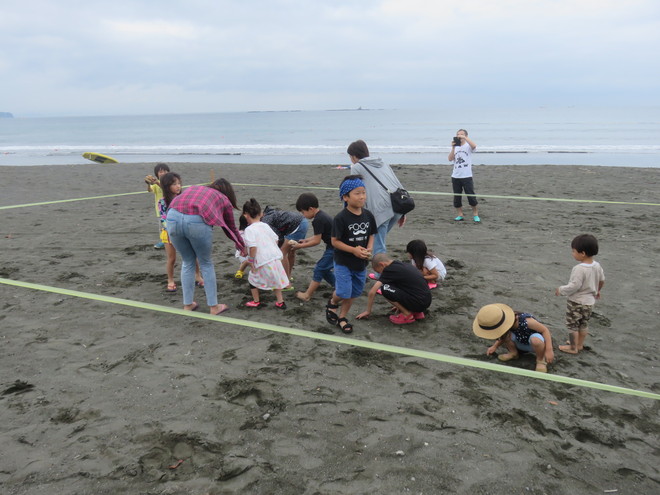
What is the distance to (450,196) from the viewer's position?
11750mm

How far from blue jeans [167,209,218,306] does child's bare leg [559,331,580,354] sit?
3335mm

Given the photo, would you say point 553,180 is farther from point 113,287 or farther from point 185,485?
point 185,485

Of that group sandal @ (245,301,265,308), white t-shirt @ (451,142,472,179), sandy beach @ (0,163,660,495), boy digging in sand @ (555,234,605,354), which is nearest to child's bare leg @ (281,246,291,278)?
sandy beach @ (0,163,660,495)

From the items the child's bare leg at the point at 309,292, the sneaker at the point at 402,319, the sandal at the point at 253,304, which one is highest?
the child's bare leg at the point at 309,292

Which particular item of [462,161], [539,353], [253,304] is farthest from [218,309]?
[462,161]

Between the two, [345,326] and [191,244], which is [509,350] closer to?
[345,326]

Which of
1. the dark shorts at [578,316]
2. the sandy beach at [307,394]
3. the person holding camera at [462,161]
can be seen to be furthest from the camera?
the person holding camera at [462,161]

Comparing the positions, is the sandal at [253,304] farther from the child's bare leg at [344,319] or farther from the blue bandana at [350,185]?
the blue bandana at [350,185]

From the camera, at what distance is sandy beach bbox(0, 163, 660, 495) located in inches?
101

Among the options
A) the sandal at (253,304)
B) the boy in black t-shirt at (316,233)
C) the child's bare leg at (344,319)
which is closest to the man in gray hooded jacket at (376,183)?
the boy in black t-shirt at (316,233)

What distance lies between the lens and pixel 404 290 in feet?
14.5

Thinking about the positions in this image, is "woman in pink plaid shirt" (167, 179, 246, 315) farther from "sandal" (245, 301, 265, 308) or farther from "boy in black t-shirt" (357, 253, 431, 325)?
"boy in black t-shirt" (357, 253, 431, 325)

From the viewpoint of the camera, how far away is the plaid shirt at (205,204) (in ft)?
14.0

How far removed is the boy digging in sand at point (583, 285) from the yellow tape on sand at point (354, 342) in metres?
0.55
